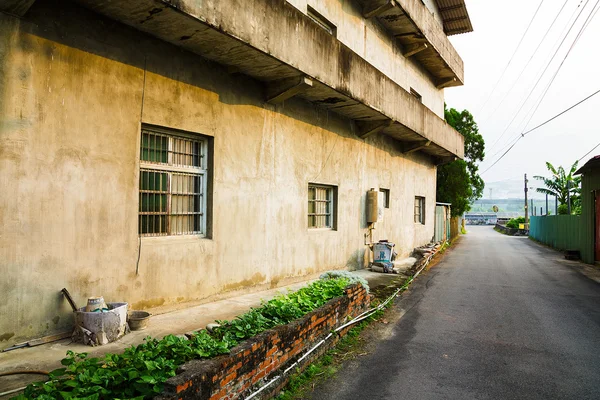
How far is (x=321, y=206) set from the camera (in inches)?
441

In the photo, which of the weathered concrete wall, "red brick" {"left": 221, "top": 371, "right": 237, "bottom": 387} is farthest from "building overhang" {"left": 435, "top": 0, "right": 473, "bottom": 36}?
"red brick" {"left": 221, "top": 371, "right": 237, "bottom": 387}

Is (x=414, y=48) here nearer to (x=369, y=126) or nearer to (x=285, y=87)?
(x=369, y=126)

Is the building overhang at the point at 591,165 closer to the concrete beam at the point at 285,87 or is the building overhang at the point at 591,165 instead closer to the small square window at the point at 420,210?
the small square window at the point at 420,210

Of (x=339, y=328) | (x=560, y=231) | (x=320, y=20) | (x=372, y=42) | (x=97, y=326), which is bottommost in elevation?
(x=339, y=328)

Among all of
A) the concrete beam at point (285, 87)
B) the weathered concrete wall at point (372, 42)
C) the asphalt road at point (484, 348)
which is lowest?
the asphalt road at point (484, 348)

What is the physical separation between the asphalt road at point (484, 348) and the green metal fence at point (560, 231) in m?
9.51

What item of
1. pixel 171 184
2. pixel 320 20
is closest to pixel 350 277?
pixel 171 184

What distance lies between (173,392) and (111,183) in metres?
3.66

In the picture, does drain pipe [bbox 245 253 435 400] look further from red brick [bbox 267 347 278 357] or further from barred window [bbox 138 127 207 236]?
barred window [bbox 138 127 207 236]

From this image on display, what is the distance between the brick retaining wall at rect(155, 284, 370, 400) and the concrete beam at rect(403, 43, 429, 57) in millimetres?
12366

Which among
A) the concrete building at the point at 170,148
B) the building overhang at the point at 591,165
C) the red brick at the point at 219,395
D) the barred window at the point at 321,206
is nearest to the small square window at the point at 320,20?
the concrete building at the point at 170,148

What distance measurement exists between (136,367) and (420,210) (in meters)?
18.0

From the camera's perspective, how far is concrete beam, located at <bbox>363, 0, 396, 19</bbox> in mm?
12164

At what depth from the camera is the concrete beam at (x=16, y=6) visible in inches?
177
